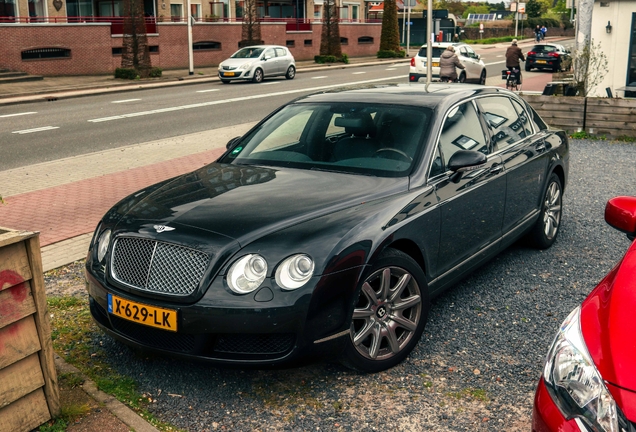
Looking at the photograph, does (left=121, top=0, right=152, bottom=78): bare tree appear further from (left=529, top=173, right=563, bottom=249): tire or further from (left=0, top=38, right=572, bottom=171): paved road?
(left=529, top=173, right=563, bottom=249): tire

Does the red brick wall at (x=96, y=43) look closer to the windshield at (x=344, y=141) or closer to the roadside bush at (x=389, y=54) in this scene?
the roadside bush at (x=389, y=54)

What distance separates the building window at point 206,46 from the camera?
129ft

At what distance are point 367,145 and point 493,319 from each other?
4.97 feet

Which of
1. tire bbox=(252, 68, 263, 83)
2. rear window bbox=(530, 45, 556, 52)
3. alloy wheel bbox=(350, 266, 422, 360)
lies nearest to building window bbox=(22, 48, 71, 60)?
tire bbox=(252, 68, 263, 83)

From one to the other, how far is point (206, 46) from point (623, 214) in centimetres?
3839

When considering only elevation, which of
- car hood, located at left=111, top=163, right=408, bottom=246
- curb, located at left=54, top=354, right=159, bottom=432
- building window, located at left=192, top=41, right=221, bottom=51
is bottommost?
curb, located at left=54, top=354, right=159, bottom=432

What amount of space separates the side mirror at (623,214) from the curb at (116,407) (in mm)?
2510

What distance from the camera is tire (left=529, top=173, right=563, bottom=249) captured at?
670 cm

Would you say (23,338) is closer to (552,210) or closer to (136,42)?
(552,210)

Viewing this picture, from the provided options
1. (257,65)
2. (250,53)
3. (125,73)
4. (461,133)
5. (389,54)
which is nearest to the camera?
(461,133)

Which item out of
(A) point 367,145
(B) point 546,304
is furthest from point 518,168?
(A) point 367,145

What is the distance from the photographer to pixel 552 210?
22.8ft

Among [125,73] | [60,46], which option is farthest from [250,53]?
[60,46]

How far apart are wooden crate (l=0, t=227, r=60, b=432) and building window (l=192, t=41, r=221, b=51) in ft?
121
